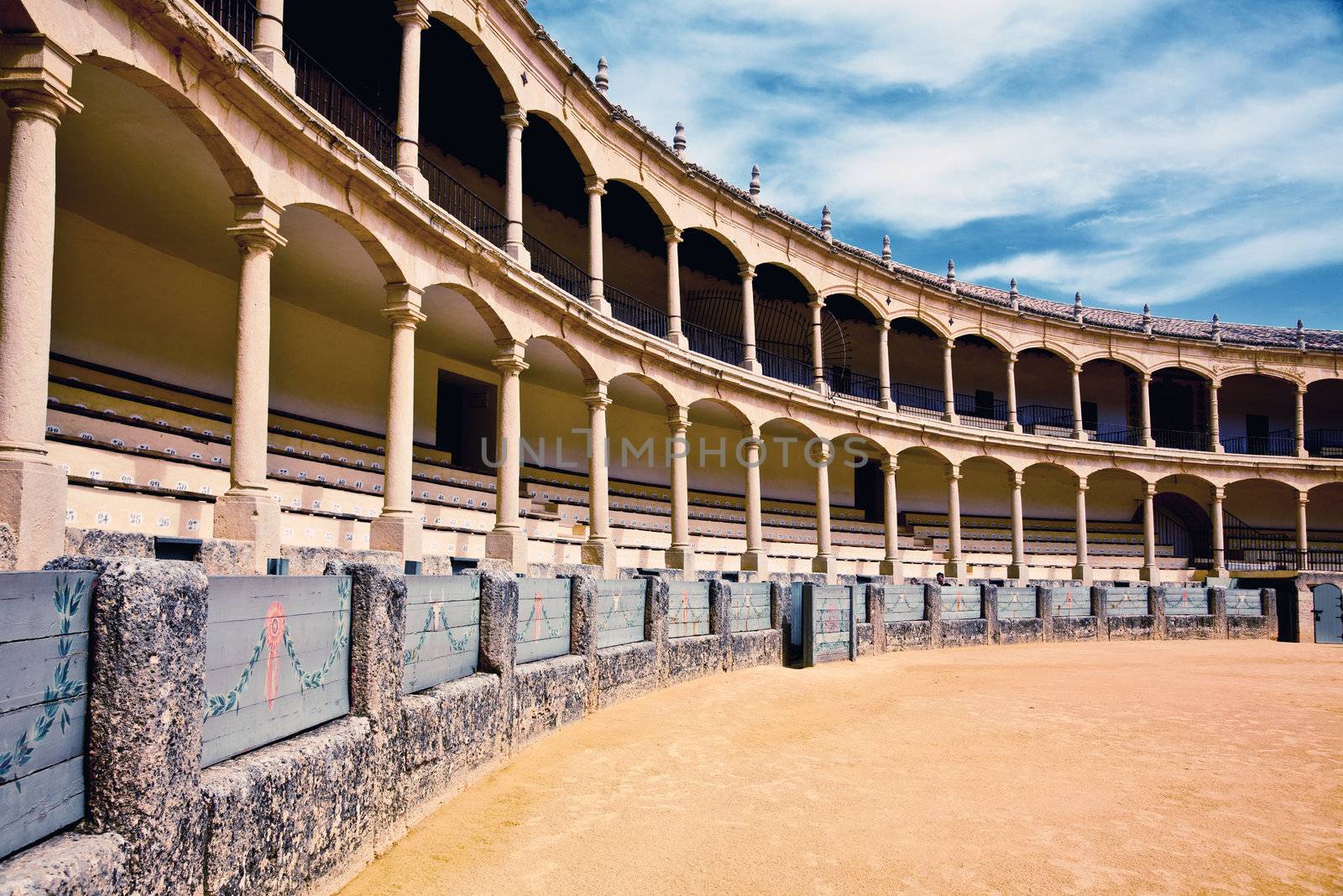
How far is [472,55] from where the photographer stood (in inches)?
628

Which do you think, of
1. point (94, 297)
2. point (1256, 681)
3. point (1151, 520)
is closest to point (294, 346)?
point (94, 297)

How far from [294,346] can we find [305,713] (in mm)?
13036

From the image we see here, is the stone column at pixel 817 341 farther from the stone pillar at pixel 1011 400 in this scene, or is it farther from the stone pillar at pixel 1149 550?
the stone pillar at pixel 1149 550

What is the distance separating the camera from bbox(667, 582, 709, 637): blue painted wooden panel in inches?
456

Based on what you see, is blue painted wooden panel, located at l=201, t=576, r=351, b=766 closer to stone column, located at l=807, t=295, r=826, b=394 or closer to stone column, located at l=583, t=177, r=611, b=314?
stone column, located at l=583, t=177, r=611, b=314

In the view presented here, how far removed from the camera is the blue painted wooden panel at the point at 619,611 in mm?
9570

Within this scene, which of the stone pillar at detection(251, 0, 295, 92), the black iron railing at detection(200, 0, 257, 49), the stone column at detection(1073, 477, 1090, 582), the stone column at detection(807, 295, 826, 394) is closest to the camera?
the stone pillar at detection(251, 0, 295, 92)

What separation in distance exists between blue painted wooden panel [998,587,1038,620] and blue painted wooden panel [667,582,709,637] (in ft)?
34.0

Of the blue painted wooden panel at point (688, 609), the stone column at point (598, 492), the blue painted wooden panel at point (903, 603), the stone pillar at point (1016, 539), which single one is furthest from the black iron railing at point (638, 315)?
the stone pillar at point (1016, 539)

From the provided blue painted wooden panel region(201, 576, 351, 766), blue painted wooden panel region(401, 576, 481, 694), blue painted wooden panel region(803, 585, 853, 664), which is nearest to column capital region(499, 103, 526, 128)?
blue painted wooden panel region(803, 585, 853, 664)

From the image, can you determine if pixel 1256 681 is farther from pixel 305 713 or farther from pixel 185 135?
pixel 185 135

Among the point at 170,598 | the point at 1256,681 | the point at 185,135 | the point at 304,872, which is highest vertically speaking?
the point at 185,135

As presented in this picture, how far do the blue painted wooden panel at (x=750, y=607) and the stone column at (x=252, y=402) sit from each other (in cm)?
641

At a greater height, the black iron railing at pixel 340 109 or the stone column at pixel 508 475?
the black iron railing at pixel 340 109
